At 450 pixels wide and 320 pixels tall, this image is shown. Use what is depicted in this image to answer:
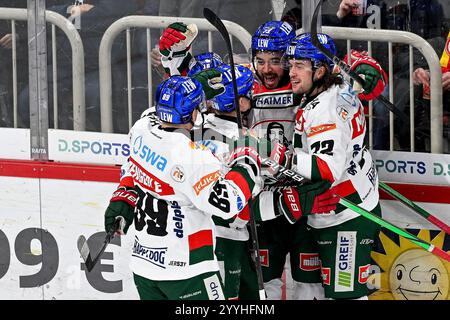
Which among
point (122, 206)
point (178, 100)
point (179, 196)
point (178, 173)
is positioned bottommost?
point (122, 206)

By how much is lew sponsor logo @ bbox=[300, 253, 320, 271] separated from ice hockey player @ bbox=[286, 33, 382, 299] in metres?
0.10

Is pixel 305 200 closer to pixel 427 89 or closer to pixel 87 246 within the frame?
pixel 427 89

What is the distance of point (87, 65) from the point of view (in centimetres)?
684

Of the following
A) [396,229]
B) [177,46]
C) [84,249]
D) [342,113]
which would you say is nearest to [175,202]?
[84,249]

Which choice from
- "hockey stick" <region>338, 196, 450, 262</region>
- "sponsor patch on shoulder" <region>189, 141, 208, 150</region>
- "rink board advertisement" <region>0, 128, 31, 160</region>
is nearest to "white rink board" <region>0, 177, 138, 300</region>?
"rink board advertisement" <region>0, 128, 31, 160</region>

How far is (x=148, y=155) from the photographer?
5855mm

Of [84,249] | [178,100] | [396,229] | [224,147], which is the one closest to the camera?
[178,100]

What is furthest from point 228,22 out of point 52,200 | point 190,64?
point 52,200

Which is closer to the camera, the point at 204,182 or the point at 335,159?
the point at 204,182

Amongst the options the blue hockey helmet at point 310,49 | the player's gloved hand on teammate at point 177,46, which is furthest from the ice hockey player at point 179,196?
the player's gloved hand on teammate at point 177,46

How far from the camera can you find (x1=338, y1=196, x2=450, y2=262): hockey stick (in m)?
6.23

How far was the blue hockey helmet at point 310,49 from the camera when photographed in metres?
6.17

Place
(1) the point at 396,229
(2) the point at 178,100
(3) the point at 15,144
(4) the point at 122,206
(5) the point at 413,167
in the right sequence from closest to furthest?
(2) the point at 178,100 → (4) the point at 122,206 → (1) the point at 396,229 → (5) the point at 413,167 → (3) the point at 15,144

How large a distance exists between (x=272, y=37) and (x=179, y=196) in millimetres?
915
